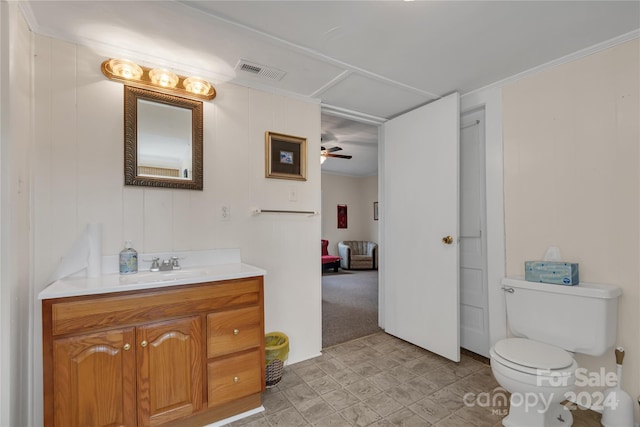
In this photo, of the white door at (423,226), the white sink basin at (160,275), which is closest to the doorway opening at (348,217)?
the white door at (423,226)

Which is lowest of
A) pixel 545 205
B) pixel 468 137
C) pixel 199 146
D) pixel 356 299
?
pixel 356 299

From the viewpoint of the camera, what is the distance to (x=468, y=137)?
Result: 2.62m

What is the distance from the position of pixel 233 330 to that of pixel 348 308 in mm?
A: 2377

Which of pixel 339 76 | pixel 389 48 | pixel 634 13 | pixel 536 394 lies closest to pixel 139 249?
pixel 339 76

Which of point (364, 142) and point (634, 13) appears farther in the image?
point (364, 142)

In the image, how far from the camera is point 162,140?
75.0 inches

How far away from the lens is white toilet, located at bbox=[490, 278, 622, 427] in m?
1.43

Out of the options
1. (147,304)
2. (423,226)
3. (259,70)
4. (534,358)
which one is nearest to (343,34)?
(259,70)

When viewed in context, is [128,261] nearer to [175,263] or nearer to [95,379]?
[175,263]

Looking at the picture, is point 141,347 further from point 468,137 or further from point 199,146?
point 468,137

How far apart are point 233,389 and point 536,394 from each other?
1614 mm

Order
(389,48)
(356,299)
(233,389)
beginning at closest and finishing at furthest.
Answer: (233,389)
(389,48)
(356,299)

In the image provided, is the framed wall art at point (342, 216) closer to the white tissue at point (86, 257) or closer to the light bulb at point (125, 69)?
the light bulb at point (125, 69)

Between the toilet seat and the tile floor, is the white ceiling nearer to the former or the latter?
the toilet seat
